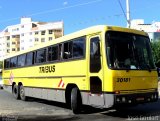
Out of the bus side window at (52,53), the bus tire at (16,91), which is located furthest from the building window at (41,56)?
the bus tire at (16,91)

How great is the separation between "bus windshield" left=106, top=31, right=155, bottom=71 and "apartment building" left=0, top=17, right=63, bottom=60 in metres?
113

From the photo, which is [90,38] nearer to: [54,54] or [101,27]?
[101,27]

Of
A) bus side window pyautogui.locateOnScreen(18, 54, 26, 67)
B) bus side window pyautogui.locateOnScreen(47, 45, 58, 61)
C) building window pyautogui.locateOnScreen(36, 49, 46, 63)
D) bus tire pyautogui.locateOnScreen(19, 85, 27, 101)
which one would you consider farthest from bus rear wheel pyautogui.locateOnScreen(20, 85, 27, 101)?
bus side window pyautogui.locateOnScreen(47, 45, 58, 61)

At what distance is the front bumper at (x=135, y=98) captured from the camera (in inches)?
498

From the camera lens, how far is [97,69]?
13.4 meters

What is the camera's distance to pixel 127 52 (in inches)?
526

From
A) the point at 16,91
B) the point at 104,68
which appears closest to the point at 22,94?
the point at 16,91

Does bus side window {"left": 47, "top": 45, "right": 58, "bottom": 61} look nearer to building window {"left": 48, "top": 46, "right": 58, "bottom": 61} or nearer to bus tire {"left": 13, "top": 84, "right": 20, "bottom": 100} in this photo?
building window {"left": 48, "top": 46, "right": 58, "bottom": 61}

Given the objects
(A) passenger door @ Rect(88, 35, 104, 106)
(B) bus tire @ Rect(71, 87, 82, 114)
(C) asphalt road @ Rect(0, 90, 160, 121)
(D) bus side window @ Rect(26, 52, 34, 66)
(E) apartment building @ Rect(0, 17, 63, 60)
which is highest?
(E) apartment building @ Rect(0, 17, 63, 60)

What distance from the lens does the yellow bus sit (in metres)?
12.9

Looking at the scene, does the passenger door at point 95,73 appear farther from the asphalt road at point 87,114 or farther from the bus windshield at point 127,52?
the asphalt road at point 87,114

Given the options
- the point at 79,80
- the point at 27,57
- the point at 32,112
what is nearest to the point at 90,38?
the point at 79,80

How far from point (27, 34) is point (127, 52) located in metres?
131

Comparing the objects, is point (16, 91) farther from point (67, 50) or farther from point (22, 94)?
point (67, 50)
